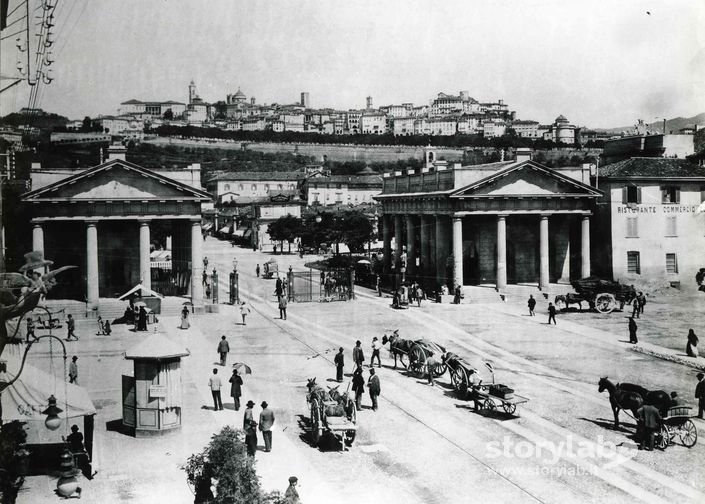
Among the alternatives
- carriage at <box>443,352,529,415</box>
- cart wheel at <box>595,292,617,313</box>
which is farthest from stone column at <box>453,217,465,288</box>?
carriage at <box>443,352,529,415</box>

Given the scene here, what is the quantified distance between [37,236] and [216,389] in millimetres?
25049

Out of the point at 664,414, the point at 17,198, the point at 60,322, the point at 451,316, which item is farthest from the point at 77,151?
the point at 664,414

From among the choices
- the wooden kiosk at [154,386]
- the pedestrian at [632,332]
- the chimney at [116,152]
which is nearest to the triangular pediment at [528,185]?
the pedestrian at [632,332]

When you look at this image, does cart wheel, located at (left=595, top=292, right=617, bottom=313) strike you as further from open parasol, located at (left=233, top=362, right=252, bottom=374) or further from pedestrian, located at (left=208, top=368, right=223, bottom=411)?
pedestrian, located at (left=208, top=368, right=223, bottom=411)

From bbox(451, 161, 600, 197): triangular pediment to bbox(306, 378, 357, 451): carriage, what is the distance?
2962 cm

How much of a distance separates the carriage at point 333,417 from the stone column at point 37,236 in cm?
2785

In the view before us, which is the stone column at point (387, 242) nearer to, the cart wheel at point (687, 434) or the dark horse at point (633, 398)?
the dark horse at point (633, 398)

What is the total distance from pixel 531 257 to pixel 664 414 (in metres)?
33.4

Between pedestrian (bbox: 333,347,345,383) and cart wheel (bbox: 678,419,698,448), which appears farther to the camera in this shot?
pedestrian (bbox: 333,347,345,383)

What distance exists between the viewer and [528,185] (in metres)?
48.8

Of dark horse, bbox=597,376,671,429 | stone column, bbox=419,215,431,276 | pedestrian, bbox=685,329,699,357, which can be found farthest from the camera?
stone column, bbox=419,215,431,276

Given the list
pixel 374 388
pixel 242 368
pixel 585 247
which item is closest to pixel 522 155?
pixel 585 247

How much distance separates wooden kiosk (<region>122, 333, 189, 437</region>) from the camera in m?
19.2

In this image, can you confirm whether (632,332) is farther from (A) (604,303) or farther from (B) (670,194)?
(B) (670,194)
